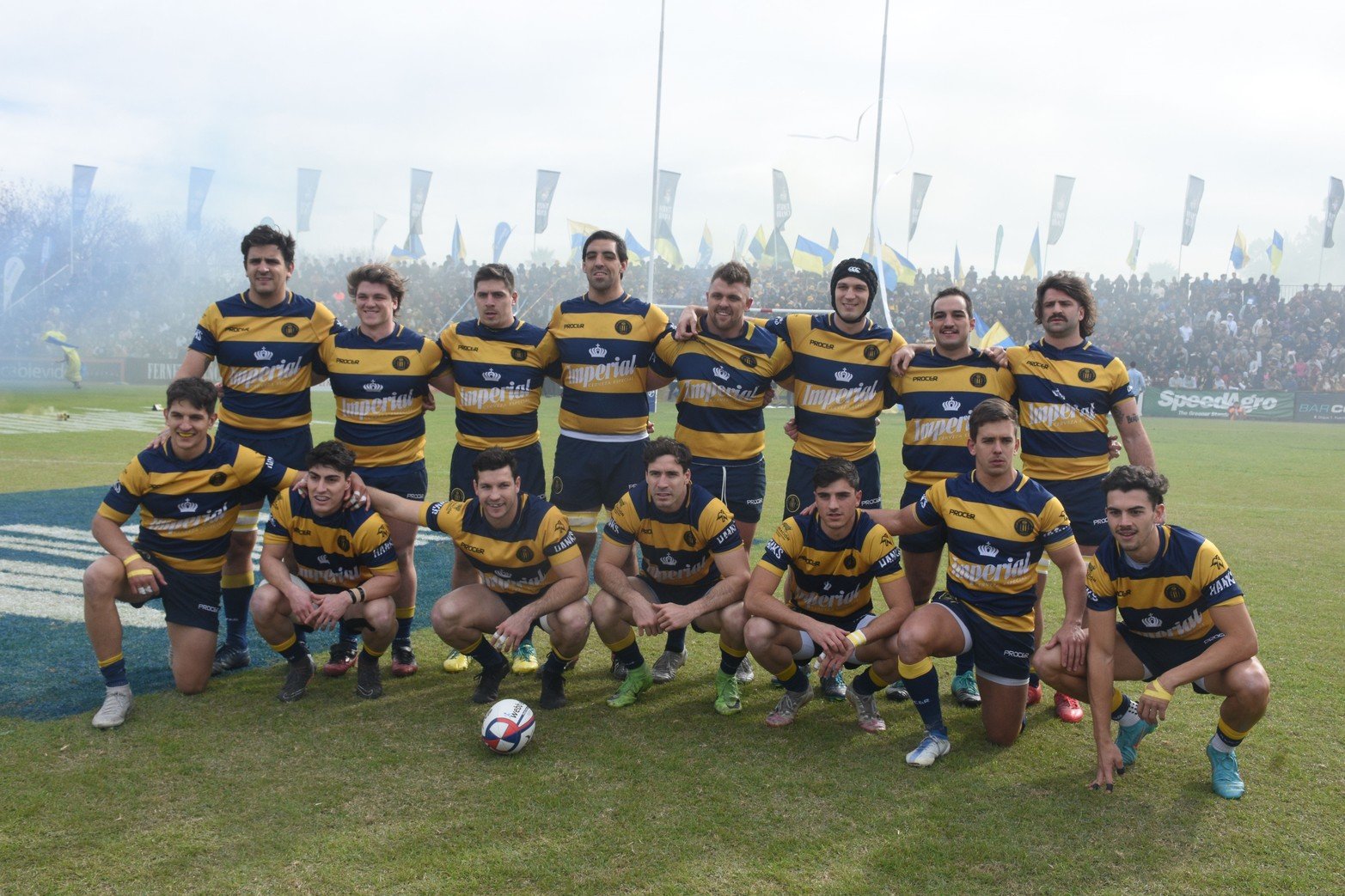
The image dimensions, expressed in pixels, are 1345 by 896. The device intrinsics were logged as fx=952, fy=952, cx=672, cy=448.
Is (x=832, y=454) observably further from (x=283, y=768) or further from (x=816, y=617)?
(x=283, y=768)

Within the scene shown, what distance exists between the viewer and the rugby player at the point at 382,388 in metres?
5.18

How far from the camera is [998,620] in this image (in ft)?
13.8

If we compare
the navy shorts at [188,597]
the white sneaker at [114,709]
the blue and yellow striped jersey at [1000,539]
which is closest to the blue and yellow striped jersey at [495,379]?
the navy shorts at [188,597]

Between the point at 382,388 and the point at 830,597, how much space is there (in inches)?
104

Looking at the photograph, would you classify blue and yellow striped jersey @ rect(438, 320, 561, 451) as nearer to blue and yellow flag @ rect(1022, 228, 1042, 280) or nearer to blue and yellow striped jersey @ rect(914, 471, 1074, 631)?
blue and yellow striped jersey @ rect(914, 471, 1074, 631)

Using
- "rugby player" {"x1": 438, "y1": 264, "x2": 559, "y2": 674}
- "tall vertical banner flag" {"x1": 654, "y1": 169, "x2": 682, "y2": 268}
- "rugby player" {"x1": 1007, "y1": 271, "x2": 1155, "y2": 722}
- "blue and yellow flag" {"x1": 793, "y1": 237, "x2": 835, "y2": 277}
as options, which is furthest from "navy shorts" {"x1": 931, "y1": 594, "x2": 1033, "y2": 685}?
"tall vertical banner flag" {"x1": 654, "y1": 169, "x2": 682, "y2": 268}

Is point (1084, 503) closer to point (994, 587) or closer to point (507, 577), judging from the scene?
point (994, 587)

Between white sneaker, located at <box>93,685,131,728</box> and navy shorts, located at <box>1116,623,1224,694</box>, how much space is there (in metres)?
4.37

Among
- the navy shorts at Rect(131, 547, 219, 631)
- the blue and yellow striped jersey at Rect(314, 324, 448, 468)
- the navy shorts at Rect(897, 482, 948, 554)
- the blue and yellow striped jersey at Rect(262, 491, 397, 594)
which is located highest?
the blue and yellow striped jersey at Rect(314, 324, 448, 468)

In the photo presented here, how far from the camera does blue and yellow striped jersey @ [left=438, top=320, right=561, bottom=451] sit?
17.4 feet

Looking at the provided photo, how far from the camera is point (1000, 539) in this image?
420cm

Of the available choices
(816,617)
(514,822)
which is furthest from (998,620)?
(514,822)

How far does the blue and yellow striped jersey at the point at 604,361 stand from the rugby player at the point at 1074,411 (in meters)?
2.08

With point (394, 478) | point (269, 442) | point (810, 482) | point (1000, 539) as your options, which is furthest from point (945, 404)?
point (269, 442)
